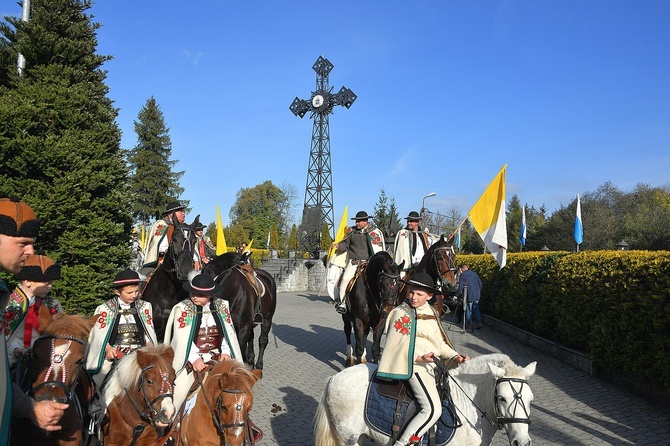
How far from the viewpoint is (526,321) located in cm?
1313

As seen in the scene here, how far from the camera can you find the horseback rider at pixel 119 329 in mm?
4644

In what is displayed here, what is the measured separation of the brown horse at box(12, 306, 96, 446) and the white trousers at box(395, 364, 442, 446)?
270 centimetres

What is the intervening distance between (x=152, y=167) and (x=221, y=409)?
42.0 metres

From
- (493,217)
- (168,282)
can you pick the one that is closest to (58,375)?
(168,282)

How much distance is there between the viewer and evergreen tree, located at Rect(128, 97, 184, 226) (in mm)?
40875

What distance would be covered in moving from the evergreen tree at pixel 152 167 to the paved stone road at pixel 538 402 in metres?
31.9

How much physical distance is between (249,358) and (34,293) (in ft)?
16.7

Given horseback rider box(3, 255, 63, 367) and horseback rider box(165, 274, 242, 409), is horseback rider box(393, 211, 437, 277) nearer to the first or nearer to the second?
horseback rider box(165, 274, 242, 409)

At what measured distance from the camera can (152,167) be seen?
41.8 metres

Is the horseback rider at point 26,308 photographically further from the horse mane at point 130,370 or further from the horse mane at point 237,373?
the horse mane at point 237,373

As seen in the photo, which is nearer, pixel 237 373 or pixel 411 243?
pixel 237 373

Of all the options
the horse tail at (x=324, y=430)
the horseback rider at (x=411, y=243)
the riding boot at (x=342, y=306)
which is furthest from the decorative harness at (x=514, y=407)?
the riding boot at (x=342, y=306)

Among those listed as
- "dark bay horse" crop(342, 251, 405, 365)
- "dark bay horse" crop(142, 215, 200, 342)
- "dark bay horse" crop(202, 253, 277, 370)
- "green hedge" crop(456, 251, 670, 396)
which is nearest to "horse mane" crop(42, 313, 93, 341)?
"dark bay horse" crop(142, 215, 200, 342)

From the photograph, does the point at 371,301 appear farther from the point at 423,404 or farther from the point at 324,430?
the point at 423,404
